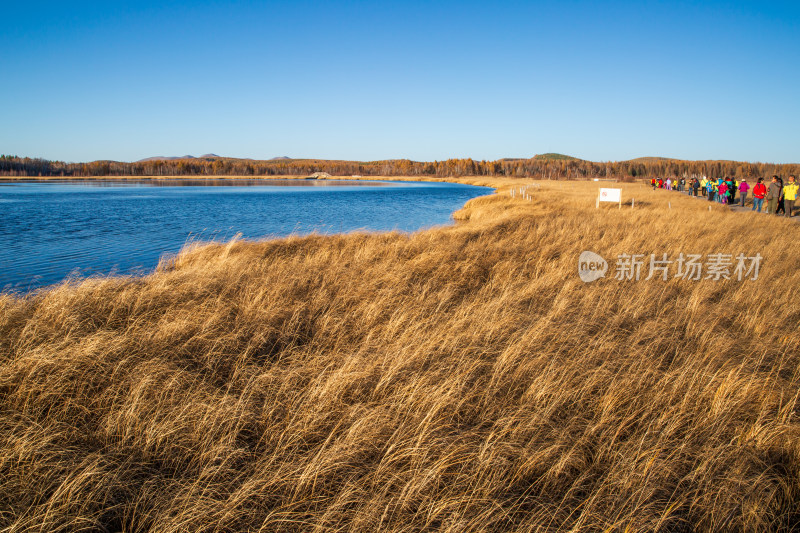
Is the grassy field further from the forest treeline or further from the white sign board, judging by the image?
the forest treeline

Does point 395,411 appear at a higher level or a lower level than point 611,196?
lower

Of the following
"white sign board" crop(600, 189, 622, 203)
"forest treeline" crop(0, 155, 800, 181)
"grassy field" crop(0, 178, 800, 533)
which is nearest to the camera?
"grassy field" crop(0, 178, 800, 533)

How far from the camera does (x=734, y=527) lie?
259 cm

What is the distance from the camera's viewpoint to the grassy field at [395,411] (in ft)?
8.59

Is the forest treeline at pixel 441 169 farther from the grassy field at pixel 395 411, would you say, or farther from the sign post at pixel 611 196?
the grassy field at pixel 395 411

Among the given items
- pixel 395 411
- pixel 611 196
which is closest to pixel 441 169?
pixel 611 196

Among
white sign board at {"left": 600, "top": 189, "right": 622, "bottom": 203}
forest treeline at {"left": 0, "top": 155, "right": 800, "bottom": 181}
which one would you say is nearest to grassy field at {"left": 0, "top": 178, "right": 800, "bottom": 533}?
white sign board at {"left": 600, "top": 189, "right": 622, "bottom": 203}

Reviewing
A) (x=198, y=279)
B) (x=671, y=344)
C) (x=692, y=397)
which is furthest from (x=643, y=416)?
(x=198, y=279)

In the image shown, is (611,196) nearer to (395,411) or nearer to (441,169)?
(395,411)

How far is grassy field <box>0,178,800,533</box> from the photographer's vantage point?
8.59 feet

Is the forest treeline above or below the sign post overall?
above

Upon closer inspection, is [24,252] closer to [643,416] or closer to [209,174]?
[643,416]

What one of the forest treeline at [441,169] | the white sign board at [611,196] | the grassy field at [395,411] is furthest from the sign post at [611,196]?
the forest treeline at [441,169]

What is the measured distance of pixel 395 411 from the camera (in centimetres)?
359
